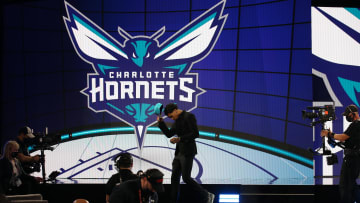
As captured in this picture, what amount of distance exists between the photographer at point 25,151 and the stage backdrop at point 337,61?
426 centimetres

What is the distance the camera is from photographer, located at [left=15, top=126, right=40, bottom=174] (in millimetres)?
6035

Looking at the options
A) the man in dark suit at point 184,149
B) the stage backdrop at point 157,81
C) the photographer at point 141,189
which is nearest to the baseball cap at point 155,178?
the photographer at point 141,189

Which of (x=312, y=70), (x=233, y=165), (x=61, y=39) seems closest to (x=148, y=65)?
(x=61, y=39)

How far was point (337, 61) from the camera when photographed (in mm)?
7168

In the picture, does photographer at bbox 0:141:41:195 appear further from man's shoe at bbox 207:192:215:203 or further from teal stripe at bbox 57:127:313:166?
man's shoe at bbox 207:192:215:203

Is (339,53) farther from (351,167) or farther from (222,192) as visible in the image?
(222,192)

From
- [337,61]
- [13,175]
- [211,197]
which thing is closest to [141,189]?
[211,197]

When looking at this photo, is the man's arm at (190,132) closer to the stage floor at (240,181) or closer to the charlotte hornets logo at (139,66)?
the stage floor at (240,181)

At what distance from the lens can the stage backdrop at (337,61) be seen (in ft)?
23.4

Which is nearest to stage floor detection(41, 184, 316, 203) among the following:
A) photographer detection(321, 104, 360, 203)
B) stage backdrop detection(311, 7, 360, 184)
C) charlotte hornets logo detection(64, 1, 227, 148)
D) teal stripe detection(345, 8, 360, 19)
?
photographer detection(321, 104, 360, 203)

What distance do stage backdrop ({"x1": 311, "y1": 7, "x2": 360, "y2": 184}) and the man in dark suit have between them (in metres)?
2.53

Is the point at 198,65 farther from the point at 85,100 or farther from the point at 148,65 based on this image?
the point at 85,100

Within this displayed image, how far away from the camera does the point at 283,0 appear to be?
22.0 ft

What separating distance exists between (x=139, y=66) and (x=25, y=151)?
2.03 meters
